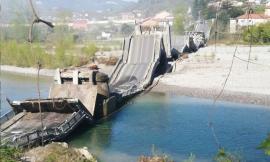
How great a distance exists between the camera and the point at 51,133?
23.6 meters

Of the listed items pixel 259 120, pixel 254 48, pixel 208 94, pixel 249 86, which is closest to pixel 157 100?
pixel 208 94

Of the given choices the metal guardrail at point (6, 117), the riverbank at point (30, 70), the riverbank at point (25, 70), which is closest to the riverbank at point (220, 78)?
the riverbank at point (30, 70)

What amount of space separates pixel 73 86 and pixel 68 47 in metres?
40.2

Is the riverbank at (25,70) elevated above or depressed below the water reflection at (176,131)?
above

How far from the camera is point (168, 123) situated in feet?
94.3

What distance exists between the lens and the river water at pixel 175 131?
72.0 feet

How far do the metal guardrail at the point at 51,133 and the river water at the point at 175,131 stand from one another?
2.51 feet

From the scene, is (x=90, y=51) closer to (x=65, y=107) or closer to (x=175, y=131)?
(x=65, y=107)

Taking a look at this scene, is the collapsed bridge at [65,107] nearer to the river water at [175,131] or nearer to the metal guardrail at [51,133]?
the metal guardrail at [51,133]

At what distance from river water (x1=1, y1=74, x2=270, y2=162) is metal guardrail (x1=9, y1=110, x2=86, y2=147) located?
0.77 meters

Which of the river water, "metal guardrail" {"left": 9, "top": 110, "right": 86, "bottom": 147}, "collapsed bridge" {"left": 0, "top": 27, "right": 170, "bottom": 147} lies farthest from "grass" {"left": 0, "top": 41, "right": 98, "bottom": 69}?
"metal guardrail" {"left": 9, "top": 110, "right": 86, "bottom": 147}

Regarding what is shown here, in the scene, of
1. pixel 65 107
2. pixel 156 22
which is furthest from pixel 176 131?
pixel 156 22

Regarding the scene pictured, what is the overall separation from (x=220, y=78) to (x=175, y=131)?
65.5 feet

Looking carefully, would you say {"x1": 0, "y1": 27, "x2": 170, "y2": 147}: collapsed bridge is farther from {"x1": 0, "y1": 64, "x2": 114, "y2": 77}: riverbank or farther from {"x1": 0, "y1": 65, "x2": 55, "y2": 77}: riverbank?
{"x1": 0, "y1": 65, "x2": 55, "y2": 77}: riverbank
